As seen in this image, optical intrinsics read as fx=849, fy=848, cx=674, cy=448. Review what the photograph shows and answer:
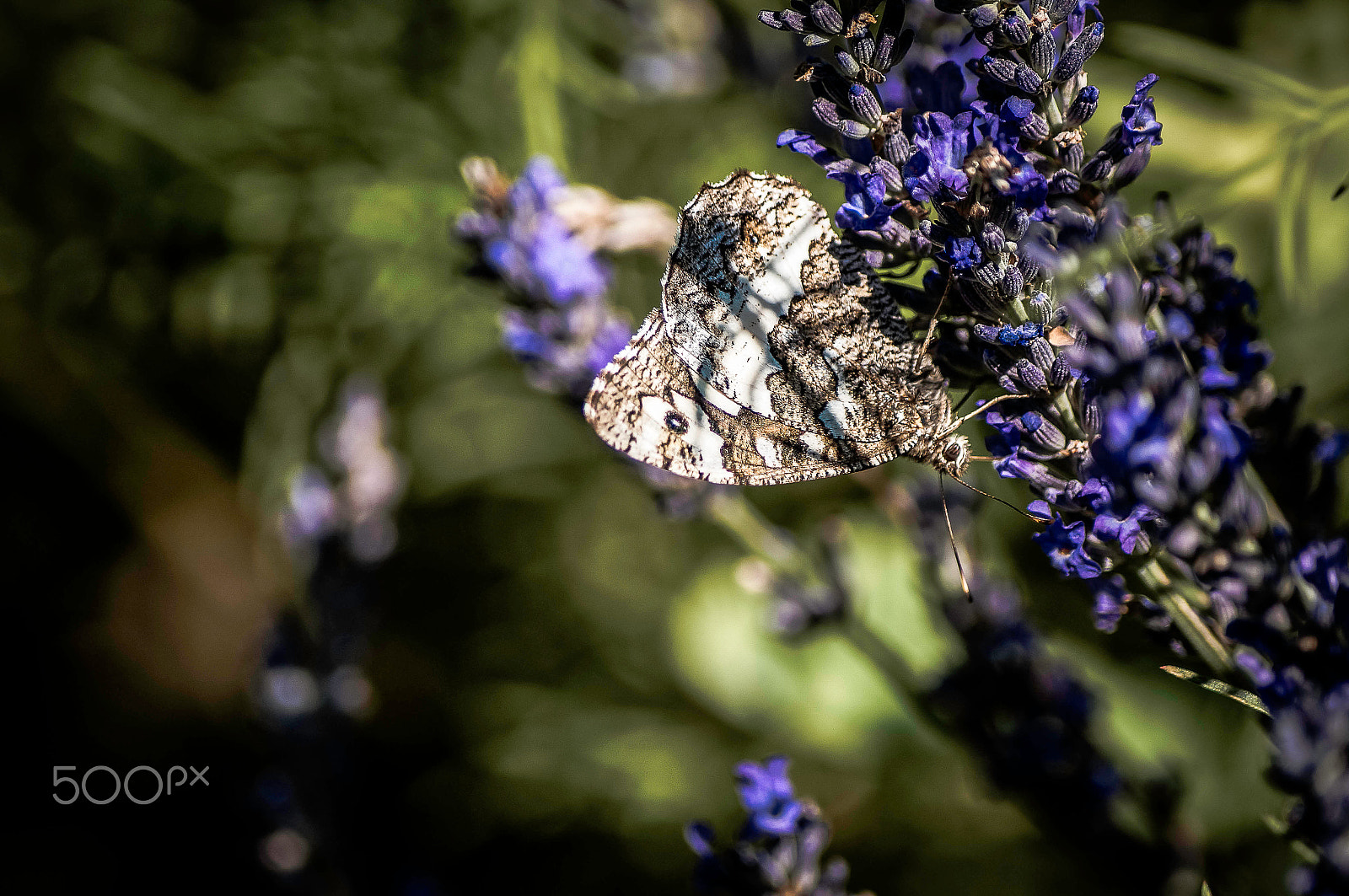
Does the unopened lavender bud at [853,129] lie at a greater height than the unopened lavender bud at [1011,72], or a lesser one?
lesser

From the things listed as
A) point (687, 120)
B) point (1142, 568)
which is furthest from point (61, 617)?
point (1142, 568)

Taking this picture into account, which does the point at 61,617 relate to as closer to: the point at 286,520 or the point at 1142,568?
the point at 286,520

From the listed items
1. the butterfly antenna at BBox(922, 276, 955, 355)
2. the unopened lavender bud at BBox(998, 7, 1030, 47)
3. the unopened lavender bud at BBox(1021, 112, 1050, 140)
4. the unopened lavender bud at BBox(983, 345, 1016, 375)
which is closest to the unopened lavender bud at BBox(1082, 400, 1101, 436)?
the unopened lavender bud at BBox(983, 345, 1016, 375)

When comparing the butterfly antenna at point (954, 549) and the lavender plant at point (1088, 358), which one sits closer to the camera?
the lavender plant at point (1088, 358)

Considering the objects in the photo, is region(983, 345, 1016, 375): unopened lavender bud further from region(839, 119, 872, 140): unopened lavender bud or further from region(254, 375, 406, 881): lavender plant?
region(254, 375, 406, 881): lavender plant

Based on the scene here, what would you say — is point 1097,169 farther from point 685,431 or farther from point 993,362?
point 685,431

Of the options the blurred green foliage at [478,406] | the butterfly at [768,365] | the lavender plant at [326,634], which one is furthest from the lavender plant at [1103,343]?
the lavender plant at [326,634]

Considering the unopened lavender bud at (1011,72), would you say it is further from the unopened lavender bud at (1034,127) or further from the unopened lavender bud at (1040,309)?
the unopened lavender bud at (1040,309)

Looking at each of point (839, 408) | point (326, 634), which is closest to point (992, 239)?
point (839, 408)
